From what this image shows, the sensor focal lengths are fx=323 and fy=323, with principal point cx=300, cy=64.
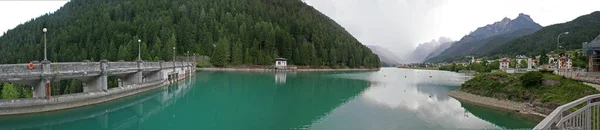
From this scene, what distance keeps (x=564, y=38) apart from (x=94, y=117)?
200 metres

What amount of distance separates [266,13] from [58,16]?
9124 cm

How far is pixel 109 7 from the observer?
5379 inches

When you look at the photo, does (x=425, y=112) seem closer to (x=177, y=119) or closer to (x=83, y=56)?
(x=177, y=119)

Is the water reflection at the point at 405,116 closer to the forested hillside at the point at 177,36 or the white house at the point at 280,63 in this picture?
the white house at the point at 280,63

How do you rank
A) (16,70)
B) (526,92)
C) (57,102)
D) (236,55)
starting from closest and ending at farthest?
(16,70)
(57,102)
(526,92)
(236,55)

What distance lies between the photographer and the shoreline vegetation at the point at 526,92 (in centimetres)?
2673

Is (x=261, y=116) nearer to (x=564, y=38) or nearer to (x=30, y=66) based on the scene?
(x=30, y=66)

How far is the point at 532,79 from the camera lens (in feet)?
104

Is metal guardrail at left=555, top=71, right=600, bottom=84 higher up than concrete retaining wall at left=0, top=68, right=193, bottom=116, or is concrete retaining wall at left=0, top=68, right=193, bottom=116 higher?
metal guardrail at left=555, top=71, right=600, bottom=84

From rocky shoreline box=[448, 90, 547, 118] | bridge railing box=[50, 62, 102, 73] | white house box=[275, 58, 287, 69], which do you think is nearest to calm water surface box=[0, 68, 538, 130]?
rocky shoreline box=[448, 90, 547, 118]

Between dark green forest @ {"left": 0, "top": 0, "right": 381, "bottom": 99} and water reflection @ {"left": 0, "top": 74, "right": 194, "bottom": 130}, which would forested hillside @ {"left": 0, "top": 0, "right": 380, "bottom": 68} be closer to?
dark green forest @ {"left": 0, "top": 0, "right": 381, "bottom": 99}

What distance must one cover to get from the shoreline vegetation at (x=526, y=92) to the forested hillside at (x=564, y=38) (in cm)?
12607

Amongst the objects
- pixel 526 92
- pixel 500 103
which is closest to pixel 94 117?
pixel 500 103

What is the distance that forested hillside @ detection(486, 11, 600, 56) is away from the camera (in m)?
144
